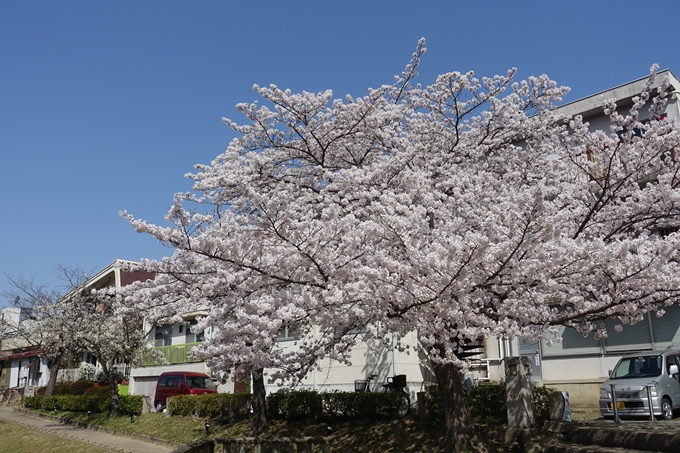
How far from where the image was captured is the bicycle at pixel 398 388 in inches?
580

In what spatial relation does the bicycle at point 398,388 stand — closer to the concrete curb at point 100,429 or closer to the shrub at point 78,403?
the concrete curb at point 100,429

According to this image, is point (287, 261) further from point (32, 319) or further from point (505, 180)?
point (32, 319)

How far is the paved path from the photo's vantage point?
1719 centimetres

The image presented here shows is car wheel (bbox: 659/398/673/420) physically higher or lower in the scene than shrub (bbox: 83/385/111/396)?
higher

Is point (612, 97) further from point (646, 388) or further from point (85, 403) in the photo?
point (85, 403)

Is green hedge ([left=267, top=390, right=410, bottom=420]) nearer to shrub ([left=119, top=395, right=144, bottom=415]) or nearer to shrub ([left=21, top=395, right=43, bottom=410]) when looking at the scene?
shrub ([left=119, top=395, right=144, bottom=415])

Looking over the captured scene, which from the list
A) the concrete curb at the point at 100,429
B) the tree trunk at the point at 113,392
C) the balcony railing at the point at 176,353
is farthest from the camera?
the balcony railing at the point at 176,353

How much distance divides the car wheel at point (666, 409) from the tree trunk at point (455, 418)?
15.2 feet

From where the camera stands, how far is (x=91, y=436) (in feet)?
67.7

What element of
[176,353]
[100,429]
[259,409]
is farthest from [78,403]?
[259,409]

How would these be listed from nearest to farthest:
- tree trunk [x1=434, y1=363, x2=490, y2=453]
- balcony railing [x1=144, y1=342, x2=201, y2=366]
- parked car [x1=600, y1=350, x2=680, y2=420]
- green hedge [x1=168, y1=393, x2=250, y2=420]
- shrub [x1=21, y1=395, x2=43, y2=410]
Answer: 1. tree trunk [x1=434, y1=363, x2=490, y2=453]
2. parked car [x1=600, y1=350, x2=680, y2=420]
3. green hedge [x1=168, y1=393, x2=250, y2=420]
4. balcony railing [x1=144, y1=342, x2=201, y2=366]
5. shrub [x1=21, y1=395, x2=43, y2=410]

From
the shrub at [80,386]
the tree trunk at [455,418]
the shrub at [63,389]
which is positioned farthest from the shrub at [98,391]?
the tree trunk at [455,418]

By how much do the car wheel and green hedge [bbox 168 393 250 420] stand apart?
12322 mm

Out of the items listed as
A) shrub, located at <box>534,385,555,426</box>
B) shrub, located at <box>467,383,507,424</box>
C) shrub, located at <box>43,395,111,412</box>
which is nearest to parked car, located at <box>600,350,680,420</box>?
shrub, located at <box>534,385,555,426</box>
